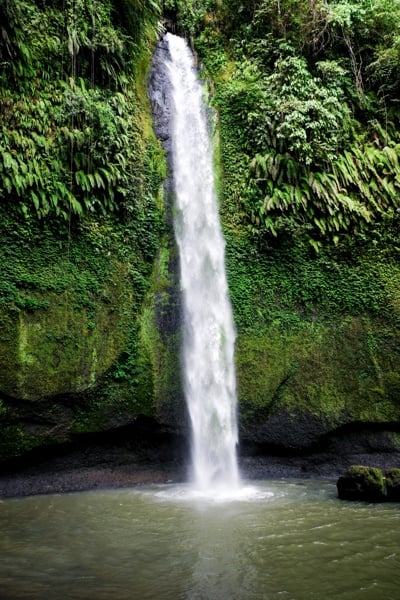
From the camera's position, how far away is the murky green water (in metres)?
3.44

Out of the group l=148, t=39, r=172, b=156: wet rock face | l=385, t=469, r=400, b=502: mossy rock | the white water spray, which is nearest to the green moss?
the white water spray

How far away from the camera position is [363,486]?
20.3ft

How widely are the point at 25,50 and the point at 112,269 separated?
13.6 ft

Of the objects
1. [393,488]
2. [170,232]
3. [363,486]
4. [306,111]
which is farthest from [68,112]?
[393,488]

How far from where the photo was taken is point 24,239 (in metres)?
Answer: 7.43

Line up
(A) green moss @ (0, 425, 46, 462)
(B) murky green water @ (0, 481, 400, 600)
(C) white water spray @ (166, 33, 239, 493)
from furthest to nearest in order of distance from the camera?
(C) white water spray @ (166, 33, 239, 493)
(A) green moss @ (0, 425, 46, 462)
(B) murky green water @ (0, 481, 400, 600)

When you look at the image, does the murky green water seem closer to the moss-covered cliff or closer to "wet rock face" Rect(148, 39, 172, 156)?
the moss-covered cliff

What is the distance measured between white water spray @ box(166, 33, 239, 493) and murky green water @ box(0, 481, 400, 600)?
4.85ft

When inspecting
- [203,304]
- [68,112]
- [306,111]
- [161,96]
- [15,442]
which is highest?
[161,96]

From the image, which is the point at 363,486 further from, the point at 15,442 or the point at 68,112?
the point at 68,112

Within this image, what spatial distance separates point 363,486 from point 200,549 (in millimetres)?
2965

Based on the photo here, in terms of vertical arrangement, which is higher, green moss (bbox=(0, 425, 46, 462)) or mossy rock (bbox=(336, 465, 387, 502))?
green moss (bbox=(0, 425, 46, 462))

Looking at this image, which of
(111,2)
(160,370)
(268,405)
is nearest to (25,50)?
(111,2)

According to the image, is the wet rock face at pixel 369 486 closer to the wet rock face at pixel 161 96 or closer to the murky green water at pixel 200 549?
the murky green water at pixel 200 549
